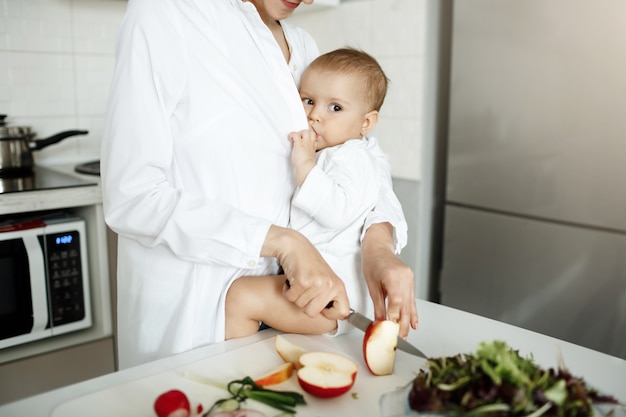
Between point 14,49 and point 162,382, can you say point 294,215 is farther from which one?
point 14,49

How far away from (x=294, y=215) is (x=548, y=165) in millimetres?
1031

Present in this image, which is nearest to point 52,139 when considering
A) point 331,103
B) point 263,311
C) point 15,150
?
point 15,150

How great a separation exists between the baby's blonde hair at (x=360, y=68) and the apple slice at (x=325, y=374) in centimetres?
58

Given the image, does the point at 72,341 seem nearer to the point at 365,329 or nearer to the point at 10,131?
the point at 10,131

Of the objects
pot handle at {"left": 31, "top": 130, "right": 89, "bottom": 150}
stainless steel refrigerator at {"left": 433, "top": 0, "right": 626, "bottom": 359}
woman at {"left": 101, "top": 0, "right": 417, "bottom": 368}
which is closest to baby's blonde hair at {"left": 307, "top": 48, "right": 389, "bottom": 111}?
woman at {"left": 101, "top": 0, "right": 417, "bottom": 368}

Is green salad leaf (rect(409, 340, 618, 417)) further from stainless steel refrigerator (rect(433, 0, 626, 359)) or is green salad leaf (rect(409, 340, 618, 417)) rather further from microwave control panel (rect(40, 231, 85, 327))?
microwave control panel (rect(40, 231, 85, 327))

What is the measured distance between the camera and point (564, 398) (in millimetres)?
502

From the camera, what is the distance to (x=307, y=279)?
781mm

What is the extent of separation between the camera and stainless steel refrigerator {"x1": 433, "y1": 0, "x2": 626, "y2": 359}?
5.10 feet

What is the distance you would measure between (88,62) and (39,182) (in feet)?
2.27

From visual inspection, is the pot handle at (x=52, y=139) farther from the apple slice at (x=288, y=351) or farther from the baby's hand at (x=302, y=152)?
the apple slice at (x=288, y=351)

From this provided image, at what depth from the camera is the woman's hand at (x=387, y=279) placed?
32.7 inches

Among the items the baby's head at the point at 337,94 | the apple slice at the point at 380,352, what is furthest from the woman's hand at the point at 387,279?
the baby's head at the point at 337,94

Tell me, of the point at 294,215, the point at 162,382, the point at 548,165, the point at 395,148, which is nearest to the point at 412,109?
the point at 395,148
